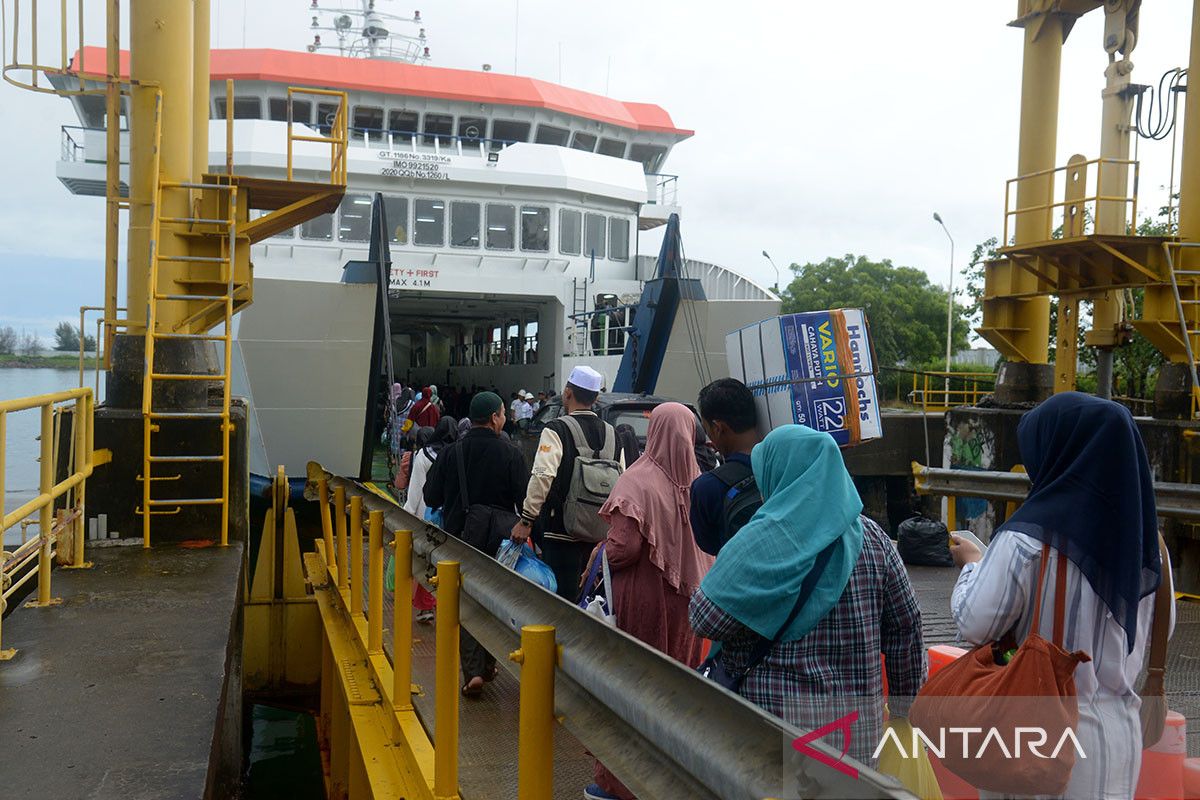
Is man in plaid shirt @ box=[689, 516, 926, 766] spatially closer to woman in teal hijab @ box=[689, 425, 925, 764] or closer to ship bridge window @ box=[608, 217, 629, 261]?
woman in teal hijab @ box=[689, 425, 925, 764]

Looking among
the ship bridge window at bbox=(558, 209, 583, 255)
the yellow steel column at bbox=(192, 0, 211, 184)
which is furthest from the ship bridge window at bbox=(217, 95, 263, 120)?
the yellow steel column at bbox=(192, 0, 211, 184)

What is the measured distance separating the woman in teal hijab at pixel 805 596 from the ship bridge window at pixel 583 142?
60.3 feet

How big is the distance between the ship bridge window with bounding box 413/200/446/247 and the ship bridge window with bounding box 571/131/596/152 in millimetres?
3653

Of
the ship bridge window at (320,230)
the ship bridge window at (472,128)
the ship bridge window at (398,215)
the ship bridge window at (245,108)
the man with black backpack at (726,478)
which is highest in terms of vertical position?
the ship bridge window at (245,108)

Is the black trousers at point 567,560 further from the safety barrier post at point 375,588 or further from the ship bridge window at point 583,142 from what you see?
the ship bridge window at point 583,142

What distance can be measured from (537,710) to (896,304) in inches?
1956

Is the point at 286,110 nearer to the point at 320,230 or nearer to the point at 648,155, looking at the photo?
the point at 320,230

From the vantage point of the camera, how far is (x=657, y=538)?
11.4ft

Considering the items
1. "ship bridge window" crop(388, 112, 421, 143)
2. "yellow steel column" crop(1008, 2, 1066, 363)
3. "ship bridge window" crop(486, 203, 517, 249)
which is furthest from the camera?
"ship bridge window" crop(388, 112, 421, 143)

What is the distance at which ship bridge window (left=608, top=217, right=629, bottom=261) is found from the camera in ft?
62.3

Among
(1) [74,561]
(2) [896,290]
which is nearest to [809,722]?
(1) [74,561]

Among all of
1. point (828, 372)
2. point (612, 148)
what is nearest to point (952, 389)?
point (612, 148)

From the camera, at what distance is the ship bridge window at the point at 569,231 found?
18109mm

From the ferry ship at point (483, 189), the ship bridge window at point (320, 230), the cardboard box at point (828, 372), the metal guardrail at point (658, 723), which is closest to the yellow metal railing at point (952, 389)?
the ferry ship at point (483, 189)
